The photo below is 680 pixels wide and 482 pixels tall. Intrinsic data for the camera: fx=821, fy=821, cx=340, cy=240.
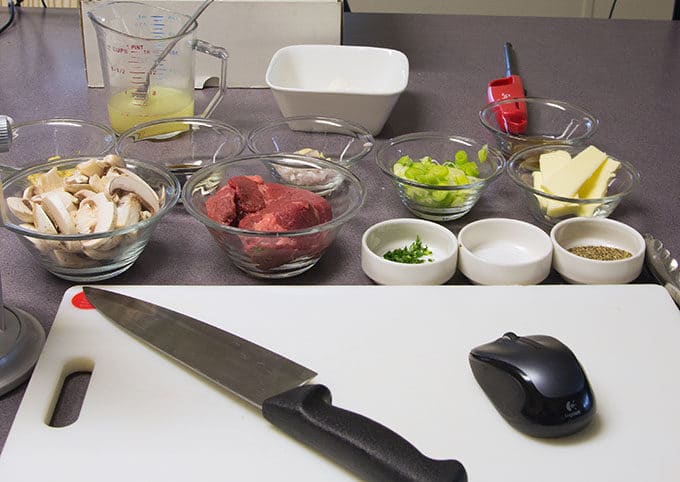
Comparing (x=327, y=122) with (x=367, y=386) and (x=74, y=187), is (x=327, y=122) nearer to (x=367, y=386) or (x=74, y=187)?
(x=74, y=187)

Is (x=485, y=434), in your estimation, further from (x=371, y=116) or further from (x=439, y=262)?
(x=371, y=116)

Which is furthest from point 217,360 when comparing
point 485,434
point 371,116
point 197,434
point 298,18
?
point 298,18

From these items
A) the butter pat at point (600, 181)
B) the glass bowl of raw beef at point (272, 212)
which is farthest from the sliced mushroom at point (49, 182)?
the butter pat at point (600, 181)

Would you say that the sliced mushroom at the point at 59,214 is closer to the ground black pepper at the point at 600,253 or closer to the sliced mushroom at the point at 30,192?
the sliced mushroom at the point at 30,192

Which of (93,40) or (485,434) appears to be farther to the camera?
(93,40)

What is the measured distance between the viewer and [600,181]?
3.51 feet

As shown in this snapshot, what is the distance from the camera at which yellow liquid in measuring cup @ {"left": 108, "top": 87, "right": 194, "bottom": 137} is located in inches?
50.1

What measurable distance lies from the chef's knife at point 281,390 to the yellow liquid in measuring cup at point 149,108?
46cm

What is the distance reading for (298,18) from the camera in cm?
147

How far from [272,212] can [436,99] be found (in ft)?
2.10

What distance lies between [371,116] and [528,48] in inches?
25.6

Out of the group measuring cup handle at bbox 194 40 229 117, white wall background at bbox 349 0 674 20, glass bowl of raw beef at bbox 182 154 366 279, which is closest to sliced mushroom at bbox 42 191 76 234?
glass bowl of raw beef at bbox 182 154 366 279

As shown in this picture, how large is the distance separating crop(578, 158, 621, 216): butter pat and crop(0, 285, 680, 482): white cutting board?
188 mm

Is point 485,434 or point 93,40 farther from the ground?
point 93,40
